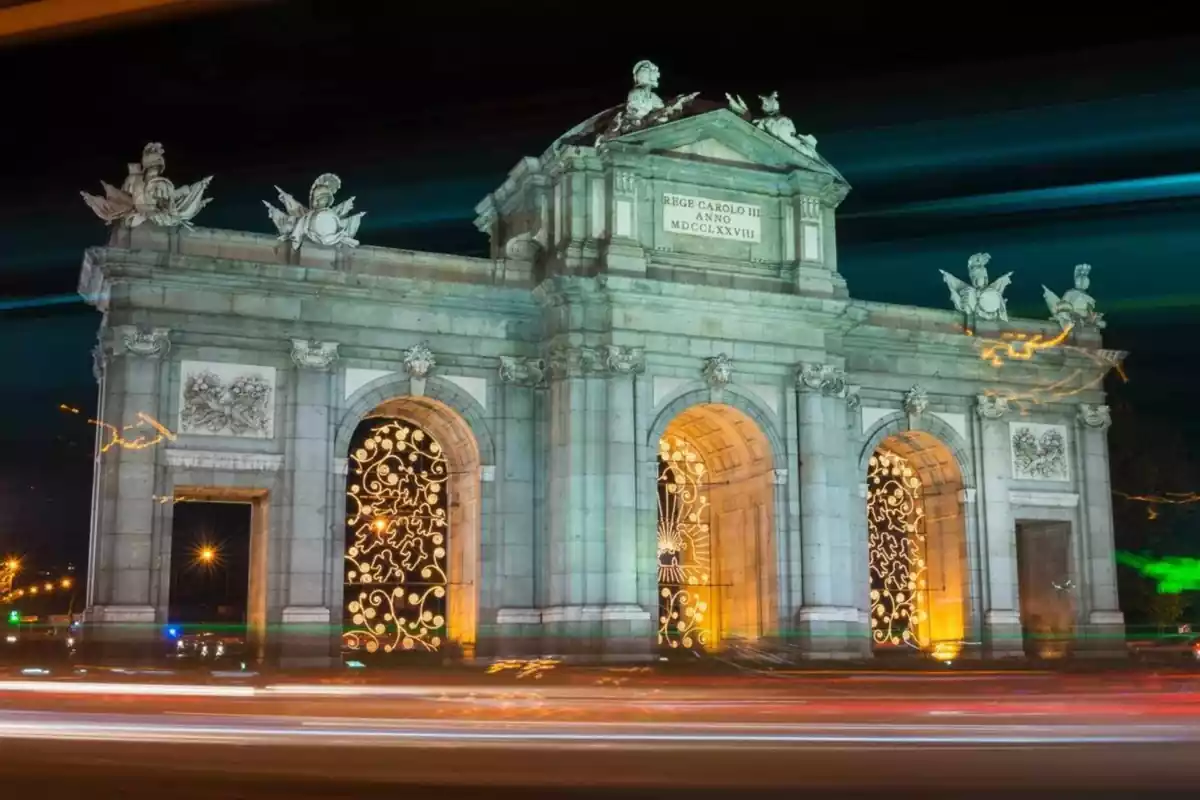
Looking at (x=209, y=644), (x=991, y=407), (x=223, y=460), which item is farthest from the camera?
(x=209, y=644)

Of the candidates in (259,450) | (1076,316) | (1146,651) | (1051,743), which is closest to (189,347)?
(259,450)

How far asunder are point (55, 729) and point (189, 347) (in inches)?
672

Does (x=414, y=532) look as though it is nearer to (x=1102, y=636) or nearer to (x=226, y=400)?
(x=226, y=400)

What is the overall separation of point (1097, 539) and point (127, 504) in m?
26.1

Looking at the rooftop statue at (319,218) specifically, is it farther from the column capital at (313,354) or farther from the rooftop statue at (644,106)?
the rooftop statue at (644,106)

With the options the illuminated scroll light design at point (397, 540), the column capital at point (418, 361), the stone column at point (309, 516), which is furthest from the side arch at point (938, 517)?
the stone column at point (309, 516)

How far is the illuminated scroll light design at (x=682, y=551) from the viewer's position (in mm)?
34125

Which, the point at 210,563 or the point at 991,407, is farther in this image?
the point at 210,563

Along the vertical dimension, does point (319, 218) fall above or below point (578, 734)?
above

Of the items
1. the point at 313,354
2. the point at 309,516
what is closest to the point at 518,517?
the point at 309,516

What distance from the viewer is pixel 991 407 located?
36.5 meters

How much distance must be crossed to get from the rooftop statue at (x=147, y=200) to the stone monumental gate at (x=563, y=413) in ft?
0.19

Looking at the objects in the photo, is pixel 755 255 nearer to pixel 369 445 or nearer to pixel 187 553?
pixel 369 445

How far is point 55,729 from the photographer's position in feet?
41.9
